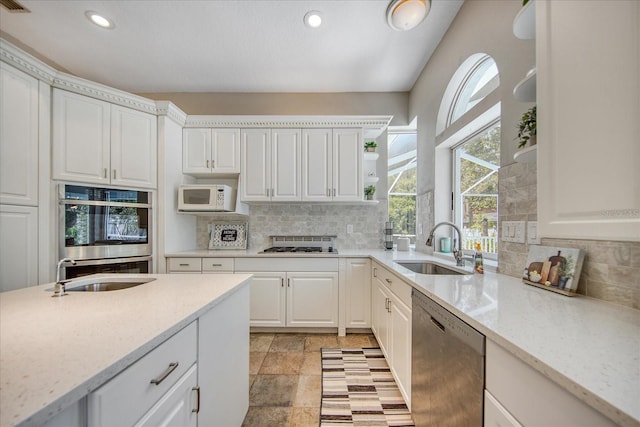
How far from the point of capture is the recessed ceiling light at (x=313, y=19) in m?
1.96

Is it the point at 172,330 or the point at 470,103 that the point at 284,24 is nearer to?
the point at 470,103

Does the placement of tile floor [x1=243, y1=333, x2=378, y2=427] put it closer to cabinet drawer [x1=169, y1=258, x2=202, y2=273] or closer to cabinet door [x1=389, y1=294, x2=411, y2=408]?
cabinet door [x1=389, y1=294, x2=411, y2=408]

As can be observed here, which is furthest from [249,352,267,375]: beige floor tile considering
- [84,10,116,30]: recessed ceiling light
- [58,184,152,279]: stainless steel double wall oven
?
[84,10,116,30]: recessed ceiling light

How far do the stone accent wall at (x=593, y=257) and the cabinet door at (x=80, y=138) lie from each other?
3.24 m

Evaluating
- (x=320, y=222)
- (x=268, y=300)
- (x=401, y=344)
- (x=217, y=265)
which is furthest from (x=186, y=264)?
(x=401, y=344)

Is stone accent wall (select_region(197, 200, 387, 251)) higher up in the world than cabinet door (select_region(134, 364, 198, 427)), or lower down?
higher up

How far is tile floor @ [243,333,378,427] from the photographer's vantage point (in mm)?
1527

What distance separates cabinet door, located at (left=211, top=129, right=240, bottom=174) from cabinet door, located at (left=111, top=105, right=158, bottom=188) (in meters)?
0.59

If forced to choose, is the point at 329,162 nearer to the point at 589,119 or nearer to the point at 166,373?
the point at 589,119

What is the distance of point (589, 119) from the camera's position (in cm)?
64

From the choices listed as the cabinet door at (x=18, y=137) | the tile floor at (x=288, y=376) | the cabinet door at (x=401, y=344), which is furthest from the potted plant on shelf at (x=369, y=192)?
the cabinet door at (x=18, y=137)

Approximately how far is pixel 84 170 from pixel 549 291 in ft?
11.2

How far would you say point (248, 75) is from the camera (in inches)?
110

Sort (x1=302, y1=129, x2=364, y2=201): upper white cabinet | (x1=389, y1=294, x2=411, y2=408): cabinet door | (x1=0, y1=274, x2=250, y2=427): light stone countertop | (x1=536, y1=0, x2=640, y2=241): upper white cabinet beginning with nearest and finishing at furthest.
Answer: (x1=0, y1=274, x2=250, y2=427): light stone countertop, (x1=536, y1=0, x2=640, y2=241): upper white cabinet, (x1=389, y1=294, x2=411, y2=408): cabinet door, (x1=302, y1=129, x2=364, y2=201): upper white cabinet
